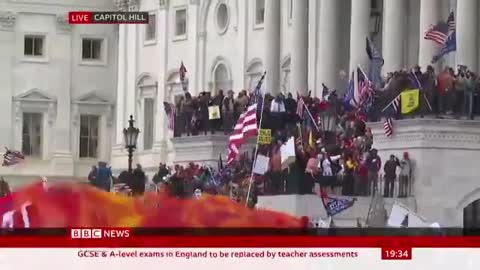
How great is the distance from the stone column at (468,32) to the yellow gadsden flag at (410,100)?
354mm

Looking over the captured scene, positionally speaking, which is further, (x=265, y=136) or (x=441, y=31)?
(x=265, y=136)

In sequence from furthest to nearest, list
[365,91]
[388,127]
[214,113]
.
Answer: [214,113], [365,91], [388,127]

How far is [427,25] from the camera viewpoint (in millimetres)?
13844

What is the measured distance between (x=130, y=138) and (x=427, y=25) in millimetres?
1839

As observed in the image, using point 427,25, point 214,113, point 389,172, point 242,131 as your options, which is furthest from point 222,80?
point 427,25

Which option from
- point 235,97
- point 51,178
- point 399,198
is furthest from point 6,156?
point 399,198

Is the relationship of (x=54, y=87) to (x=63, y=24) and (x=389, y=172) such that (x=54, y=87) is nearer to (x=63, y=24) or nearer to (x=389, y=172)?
(x=63, y=24)

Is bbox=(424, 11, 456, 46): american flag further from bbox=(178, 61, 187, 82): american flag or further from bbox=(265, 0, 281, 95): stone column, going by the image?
bbox=(178, 61, 187, 82): american flag

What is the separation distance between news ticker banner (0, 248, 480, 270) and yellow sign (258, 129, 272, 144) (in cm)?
62

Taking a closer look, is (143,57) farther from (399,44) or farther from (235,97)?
(399,44)

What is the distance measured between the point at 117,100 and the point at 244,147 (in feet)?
2.61

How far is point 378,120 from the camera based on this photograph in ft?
46.0

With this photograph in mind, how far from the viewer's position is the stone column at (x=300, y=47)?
14.1m

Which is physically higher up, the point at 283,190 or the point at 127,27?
the point at 127,27
